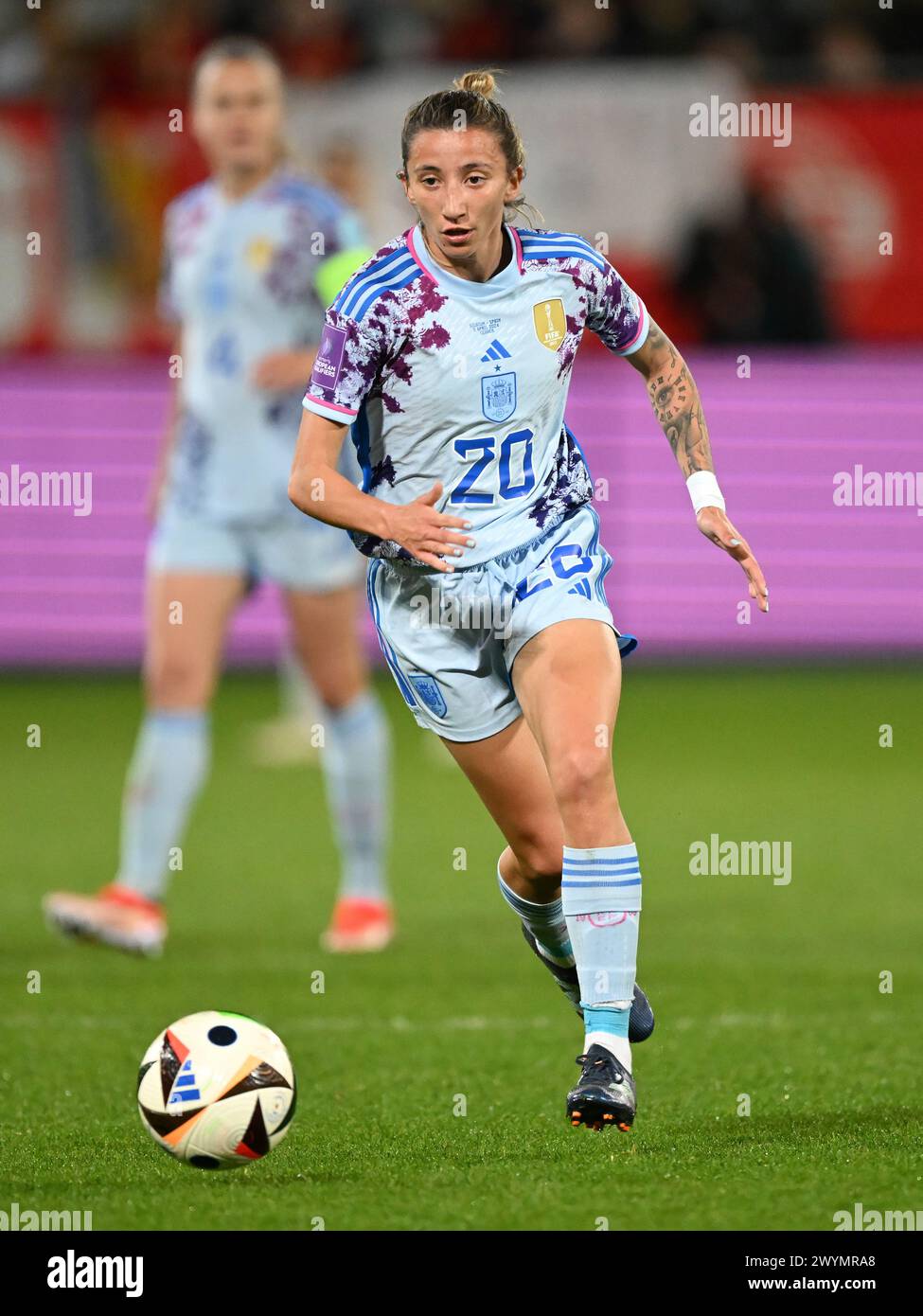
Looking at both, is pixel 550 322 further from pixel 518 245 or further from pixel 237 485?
pixel 237 485

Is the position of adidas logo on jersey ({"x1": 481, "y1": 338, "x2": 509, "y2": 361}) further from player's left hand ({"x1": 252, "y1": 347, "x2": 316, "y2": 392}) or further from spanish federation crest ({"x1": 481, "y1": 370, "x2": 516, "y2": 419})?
player's left hand ({"x1": 252, "y1": 347, "x2": 316, "y2": 392})

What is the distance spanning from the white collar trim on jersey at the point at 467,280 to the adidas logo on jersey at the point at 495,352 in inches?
4.3

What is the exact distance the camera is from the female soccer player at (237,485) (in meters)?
7.50

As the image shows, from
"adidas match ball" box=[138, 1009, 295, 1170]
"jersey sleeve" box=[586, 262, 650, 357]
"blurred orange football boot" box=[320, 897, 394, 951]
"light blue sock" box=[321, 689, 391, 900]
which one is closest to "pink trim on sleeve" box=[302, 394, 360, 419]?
"jersey sleeve" box=[586, 262, 650, 357]

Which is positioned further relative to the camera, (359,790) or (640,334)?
(359,790)

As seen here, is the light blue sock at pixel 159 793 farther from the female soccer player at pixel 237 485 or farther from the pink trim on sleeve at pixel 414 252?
the pink trim on sleeve at pixel 414 252

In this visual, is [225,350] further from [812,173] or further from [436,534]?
[812,173]

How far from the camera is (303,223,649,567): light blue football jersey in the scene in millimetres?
4887

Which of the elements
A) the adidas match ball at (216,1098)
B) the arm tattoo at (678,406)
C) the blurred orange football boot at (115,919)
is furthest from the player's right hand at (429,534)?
the blurred orange football boot at (115,919)

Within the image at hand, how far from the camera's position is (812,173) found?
15.3m

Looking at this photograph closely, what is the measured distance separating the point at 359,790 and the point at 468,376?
3119 mm

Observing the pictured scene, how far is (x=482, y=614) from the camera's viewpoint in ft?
16.7

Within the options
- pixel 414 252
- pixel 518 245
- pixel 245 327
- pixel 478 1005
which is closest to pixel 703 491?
pixel 518 245

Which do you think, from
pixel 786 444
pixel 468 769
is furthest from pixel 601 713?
pixel 786 444
